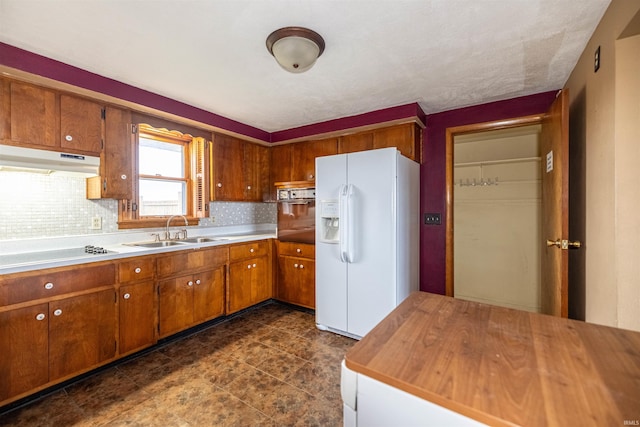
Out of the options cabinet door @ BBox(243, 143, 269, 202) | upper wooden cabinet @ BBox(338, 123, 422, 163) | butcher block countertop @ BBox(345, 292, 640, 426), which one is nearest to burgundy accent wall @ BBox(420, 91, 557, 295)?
upper wooden cabinet @ BBox(338, 123, 422, 163)

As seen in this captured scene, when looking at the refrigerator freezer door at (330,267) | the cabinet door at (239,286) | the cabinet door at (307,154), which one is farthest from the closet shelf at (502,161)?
the cabinet door at (239,286)

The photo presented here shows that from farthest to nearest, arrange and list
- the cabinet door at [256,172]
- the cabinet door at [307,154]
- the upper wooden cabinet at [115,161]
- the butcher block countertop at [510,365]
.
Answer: the cabinet door at [256,172], the cabinet door at [307,154], the upper wooden cabinet at [115,161], the butcher block countertop at [510,365]

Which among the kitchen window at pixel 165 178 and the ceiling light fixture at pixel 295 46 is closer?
the ceiling light fixture at pixel 295 46

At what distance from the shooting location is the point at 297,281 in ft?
11.2

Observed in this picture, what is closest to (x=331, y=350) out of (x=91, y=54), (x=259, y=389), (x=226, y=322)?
(x=259, y=389)

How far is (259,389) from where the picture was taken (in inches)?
75.8

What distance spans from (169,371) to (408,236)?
2.35 metres

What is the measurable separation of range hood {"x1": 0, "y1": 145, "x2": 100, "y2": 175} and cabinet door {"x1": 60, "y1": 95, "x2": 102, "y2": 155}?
88mm

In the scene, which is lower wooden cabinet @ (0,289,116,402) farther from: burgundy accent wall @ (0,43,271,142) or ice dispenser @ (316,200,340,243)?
ice dispenser @ (316,200,340,243)

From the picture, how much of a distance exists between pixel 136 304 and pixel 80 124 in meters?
1.52

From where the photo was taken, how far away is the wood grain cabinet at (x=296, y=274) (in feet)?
10.8

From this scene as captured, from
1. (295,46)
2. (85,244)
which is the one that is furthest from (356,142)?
(85,244)

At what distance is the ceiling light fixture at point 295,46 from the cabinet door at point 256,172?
2.02 meters

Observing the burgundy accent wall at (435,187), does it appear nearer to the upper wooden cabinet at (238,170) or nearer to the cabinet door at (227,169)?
the upper wooden cabinet at (238,170)
